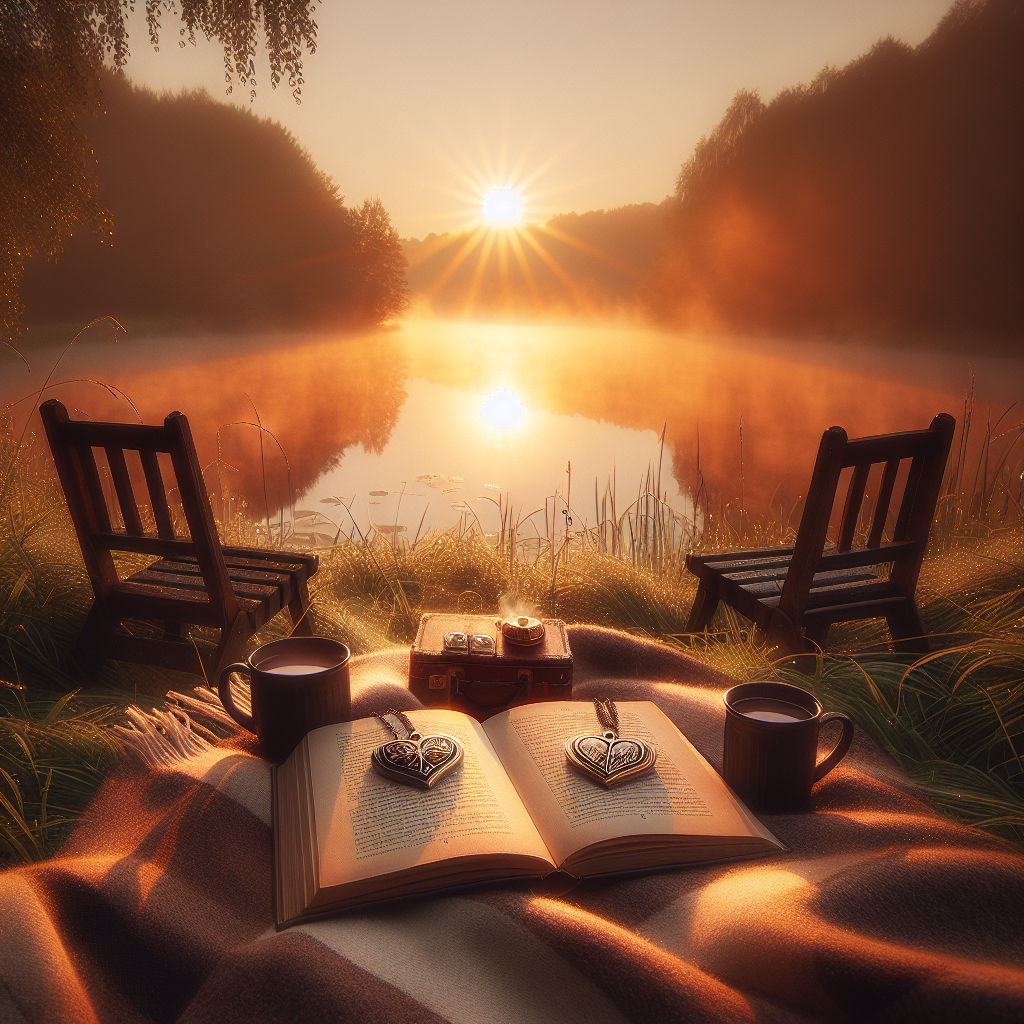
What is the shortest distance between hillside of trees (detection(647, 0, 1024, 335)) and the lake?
806 millimetres

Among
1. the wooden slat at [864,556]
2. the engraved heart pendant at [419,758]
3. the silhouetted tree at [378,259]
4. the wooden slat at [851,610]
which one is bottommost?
the wooden slat at [851,610]

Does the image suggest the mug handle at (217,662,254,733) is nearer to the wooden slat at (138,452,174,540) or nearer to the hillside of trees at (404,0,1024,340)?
the wooden slat at (138,452,174,540)

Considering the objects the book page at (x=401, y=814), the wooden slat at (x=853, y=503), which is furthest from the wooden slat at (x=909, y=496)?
the book page at (x=401, y=814)

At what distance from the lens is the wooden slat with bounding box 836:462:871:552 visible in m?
1.62

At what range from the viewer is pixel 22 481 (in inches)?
106

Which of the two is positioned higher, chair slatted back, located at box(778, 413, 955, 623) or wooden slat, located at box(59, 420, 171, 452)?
wooden slat, located at box(59, 420, 171, 452)

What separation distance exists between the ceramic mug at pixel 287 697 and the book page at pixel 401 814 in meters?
0.05

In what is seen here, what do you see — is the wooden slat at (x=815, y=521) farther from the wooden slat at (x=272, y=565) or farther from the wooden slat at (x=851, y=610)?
the wooden slat at (x=272, y=565)

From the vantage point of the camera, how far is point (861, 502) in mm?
1661

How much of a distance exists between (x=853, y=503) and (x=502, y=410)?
7.61 m

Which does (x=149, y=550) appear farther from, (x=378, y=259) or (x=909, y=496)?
(x=378, y=259)

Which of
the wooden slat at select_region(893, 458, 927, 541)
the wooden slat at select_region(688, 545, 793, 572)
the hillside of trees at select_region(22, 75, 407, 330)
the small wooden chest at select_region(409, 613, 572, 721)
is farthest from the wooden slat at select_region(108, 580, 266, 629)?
the hillside of trees at select_region(22, 75, 407, 330)

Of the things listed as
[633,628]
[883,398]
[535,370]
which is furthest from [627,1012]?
[535,370]

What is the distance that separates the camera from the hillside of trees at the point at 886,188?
819cm
